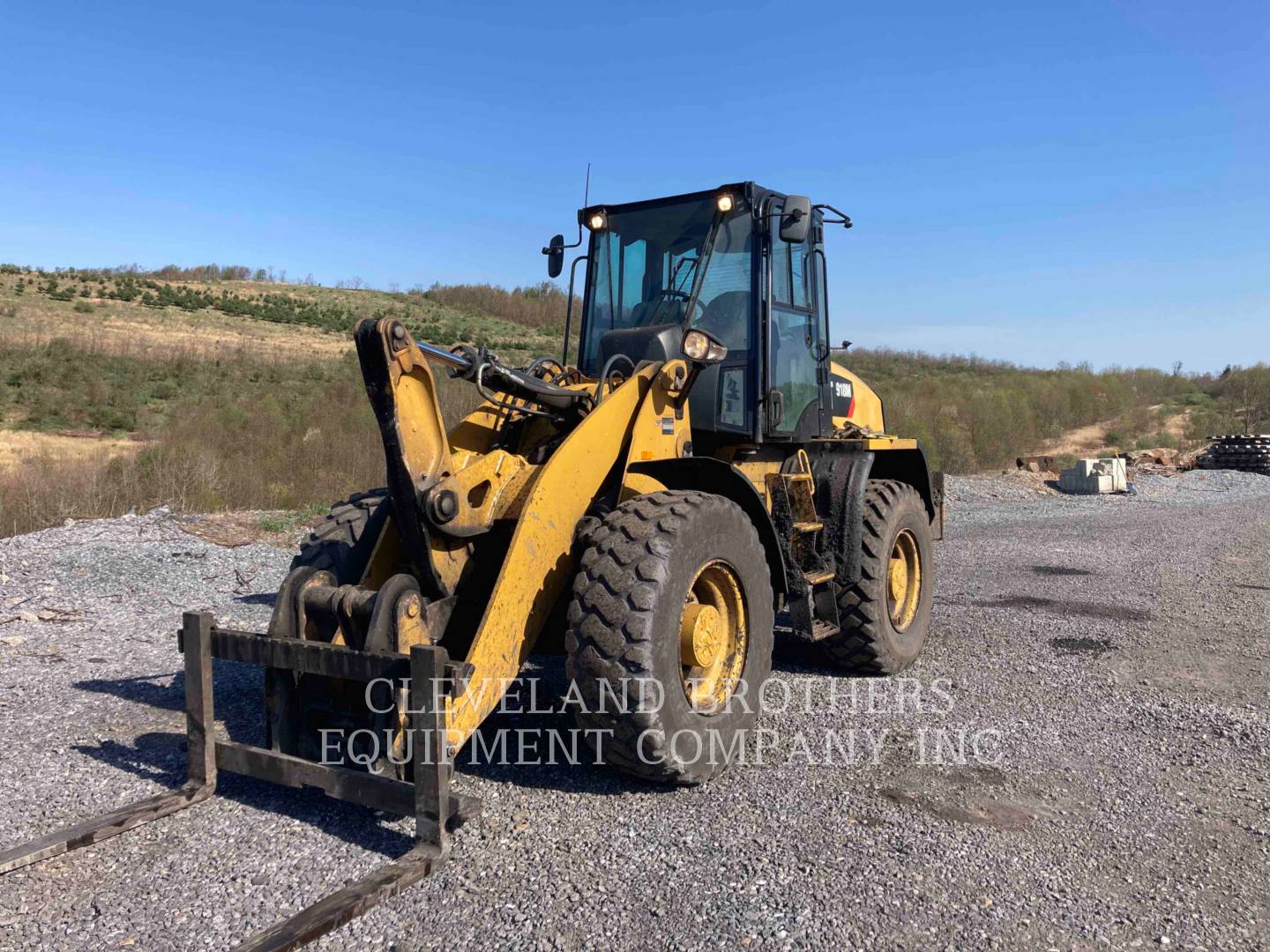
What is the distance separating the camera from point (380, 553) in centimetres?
451

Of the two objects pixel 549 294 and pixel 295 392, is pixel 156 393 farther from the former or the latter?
pixel 549 294

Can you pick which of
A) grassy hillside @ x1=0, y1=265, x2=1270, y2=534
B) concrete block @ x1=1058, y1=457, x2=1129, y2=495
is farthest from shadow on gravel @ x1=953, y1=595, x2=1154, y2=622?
concrete block @ x1=1058, y1=457, x2=1129, y2=495

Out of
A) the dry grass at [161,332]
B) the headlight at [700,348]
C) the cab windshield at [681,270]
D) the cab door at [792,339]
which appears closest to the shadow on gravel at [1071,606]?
the cab door at [792,339]

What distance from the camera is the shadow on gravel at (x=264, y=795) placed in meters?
3.84

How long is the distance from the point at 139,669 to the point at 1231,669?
7.47 m

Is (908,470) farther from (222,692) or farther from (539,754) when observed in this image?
(222,692)

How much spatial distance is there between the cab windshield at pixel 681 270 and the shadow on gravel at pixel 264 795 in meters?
3.20

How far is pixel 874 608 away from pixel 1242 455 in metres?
23.2

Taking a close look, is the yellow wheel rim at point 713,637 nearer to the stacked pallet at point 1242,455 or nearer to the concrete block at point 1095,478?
the concrete block at point 1095,478

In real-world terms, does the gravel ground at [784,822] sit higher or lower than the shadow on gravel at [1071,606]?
lower

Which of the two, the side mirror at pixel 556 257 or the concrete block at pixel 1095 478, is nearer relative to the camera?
the side mirror at pixel 556 257

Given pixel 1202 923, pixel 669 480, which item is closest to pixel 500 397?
pixel 669 480

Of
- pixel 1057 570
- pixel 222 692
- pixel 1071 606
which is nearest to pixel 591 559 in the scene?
pixel 222 692

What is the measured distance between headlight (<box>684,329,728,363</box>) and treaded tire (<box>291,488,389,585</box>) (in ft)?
5.80
